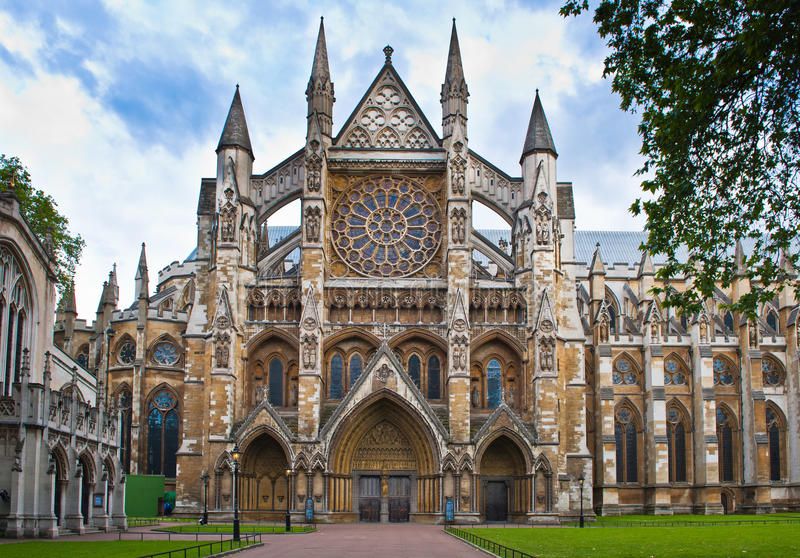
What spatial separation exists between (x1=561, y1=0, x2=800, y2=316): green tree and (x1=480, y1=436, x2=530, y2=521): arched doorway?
27.8m

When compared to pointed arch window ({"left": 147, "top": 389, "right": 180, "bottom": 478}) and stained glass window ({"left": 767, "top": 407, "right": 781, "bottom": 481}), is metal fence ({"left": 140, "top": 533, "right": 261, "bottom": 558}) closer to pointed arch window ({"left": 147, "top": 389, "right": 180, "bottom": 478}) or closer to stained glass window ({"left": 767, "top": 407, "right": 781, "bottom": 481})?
pointed arch window ({"left": 147, "top": 389, "right": 180, "bottom": 478})

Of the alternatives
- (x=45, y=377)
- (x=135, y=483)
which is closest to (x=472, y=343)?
(x=135, y=483)

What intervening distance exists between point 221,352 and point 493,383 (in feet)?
46.4

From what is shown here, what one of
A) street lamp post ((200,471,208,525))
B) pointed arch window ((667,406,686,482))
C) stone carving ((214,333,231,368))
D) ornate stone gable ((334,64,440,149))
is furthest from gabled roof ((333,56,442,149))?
pointed arch window ((667,406,686,482))

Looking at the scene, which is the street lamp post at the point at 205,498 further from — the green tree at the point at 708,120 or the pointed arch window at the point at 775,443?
the pointed arch window at the point at 775,443

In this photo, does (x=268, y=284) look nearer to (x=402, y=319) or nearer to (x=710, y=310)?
(x=402, y=319)

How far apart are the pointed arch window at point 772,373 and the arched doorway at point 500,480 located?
87.7ft

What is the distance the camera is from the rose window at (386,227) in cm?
5212

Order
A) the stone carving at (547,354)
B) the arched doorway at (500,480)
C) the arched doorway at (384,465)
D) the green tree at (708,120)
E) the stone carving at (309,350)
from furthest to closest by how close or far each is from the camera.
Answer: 1. the arched doorway at (500,480)
2. the arched doorway at (384,465)
3. the stone carving at (547,354)
4. the stone carving at (309,350)
5. the green tree at (708,120)

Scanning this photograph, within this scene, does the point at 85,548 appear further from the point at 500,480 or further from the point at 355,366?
the point at 500,480

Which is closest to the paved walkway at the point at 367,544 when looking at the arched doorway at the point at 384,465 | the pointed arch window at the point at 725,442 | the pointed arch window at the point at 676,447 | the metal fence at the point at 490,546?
the metal fence at the point at 490,546

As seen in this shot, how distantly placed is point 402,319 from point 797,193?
30599 millimetres

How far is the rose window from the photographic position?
5212 cm

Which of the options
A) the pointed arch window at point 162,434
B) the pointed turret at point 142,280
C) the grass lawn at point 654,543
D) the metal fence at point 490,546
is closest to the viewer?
the metal fence at point 490,546
